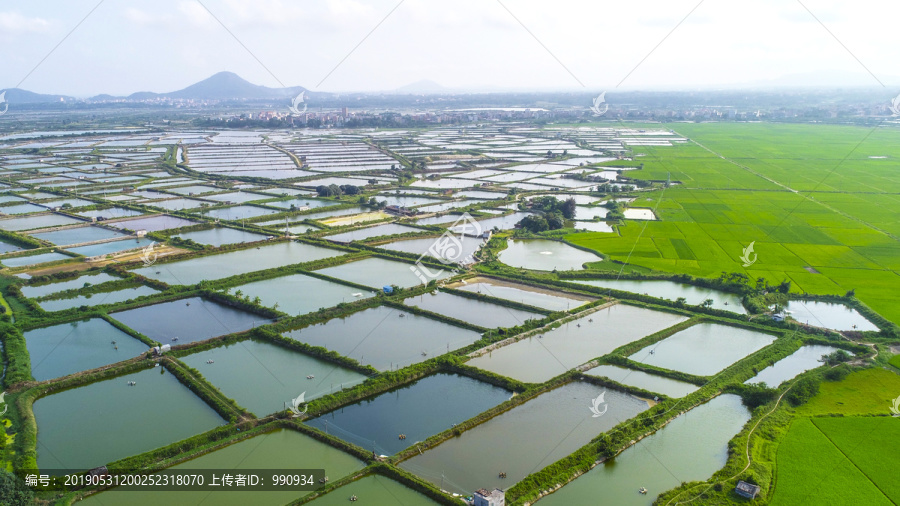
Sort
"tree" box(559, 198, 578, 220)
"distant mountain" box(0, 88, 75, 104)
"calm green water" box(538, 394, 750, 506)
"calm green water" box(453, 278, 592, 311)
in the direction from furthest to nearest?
"distant mountain" box(0, 88, 75, 104), "tree" box(559, 198, 578, 220), "calm green water" box(453, 278, 592, 311), "calm green water" box(538, 394, 750, 506)

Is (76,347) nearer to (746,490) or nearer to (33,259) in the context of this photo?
(33,259)

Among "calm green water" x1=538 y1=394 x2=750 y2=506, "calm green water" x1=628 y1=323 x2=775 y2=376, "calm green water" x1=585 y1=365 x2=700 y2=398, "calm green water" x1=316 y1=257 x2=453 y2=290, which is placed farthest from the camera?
"calm green water" x1=316 y1=257 x2=453 y2=290

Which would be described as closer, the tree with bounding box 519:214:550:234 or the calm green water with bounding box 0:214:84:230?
the calm green water with bounding box 0:214:84:230

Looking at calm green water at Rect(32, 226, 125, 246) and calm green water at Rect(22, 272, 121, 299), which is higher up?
calm green water at Rect(32, 226, 125, 246)

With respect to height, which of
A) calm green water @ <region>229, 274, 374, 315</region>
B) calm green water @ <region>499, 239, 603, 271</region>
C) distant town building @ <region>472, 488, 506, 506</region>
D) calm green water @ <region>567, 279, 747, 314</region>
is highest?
distant town building @ <region>472, 488, 506, 506</region>

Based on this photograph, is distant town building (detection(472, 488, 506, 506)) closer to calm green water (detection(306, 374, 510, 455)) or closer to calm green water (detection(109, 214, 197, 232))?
calm green water (detection(306, 374, 510, 455))

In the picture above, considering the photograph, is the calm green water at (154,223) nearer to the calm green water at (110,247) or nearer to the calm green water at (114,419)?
the calm green water at (110,247)

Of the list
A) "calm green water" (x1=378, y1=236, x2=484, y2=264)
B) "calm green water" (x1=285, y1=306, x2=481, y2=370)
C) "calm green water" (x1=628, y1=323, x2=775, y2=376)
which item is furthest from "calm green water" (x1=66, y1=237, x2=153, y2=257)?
"calm green water" (x1=628, y1=323, x2=775, y2=376)
